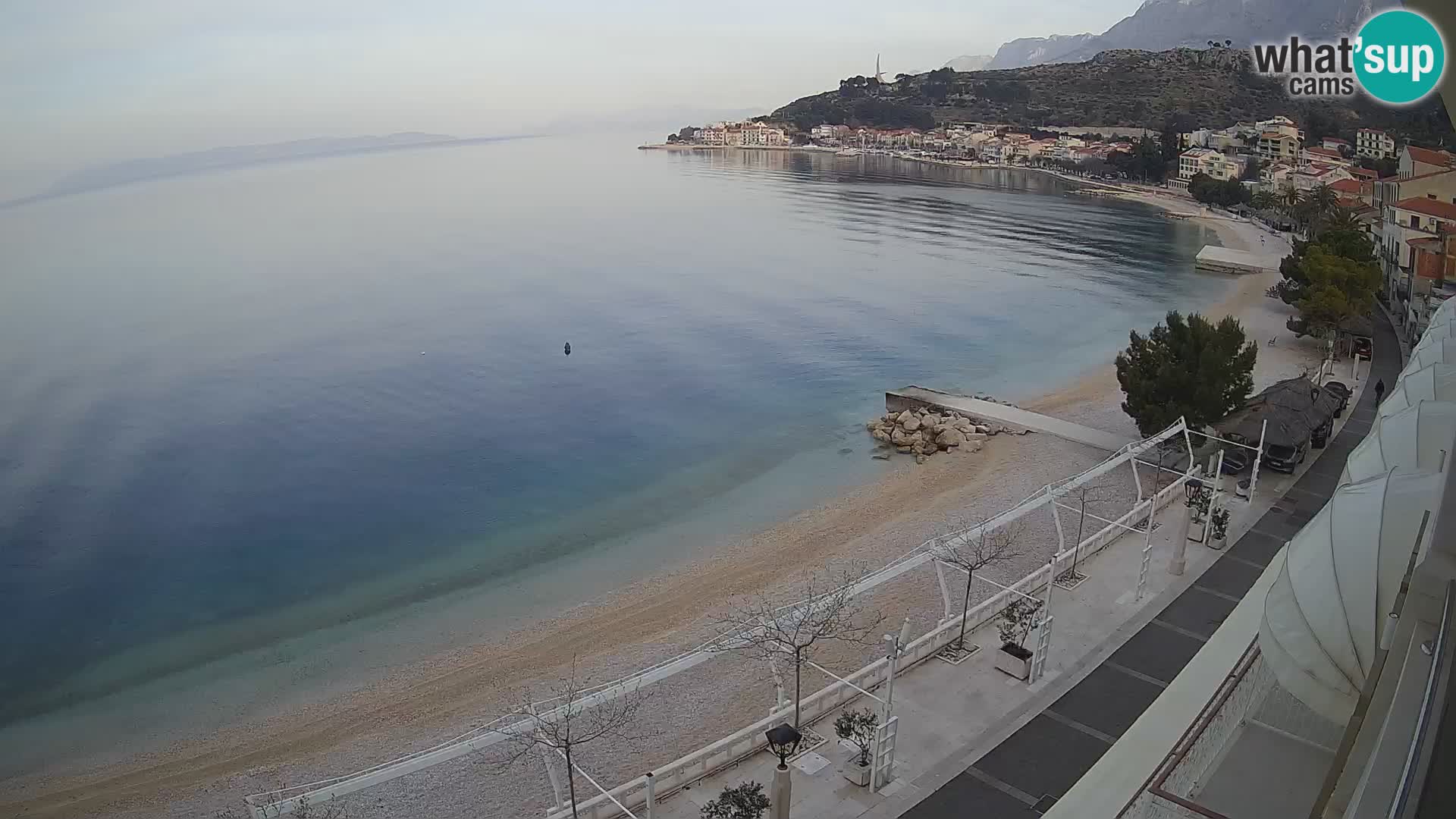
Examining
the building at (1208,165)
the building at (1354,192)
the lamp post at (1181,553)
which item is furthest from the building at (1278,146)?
the lamp post at (1181,553)

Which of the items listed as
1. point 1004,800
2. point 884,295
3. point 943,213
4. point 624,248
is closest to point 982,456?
point 1004,800

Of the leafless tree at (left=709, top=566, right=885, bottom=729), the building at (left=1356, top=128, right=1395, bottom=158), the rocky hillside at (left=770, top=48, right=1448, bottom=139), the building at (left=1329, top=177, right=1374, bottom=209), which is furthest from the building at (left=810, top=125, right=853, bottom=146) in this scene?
the leafless tree at (left=709, top=566, right=885, bottom=729)

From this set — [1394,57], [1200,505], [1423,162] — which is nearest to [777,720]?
[1200,505]

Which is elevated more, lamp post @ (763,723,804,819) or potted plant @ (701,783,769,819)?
lamp post @ (763,723,804,819)

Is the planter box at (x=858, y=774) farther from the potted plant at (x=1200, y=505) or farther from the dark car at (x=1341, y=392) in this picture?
the dark car at (x=1341, y=392)

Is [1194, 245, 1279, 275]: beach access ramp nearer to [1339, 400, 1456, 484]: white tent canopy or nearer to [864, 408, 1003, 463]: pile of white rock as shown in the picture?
[864, 408, 1003, 463]: pile of white rock

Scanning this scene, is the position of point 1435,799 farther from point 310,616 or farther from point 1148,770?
point 310,616
